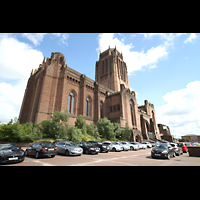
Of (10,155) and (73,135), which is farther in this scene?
(73,135)

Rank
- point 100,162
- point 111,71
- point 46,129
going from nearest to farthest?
point 100,162
point 46,129
point 111,71

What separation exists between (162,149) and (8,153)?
1198 centimetres

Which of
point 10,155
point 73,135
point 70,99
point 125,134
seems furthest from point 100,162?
point 125,134

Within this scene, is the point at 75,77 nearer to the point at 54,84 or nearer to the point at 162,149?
the point at 54,84

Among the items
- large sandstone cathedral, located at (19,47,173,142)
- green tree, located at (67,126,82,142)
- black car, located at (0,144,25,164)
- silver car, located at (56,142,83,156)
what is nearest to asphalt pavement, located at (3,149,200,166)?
black car, located at (0,144,25,164)

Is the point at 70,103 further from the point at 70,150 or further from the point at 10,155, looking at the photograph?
the point at 10,155

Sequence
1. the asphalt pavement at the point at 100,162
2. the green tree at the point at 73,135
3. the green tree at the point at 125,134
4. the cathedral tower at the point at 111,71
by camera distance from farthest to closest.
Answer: the cathedral tower at the point at 111,71 < the green tree at the point at 125,134 < the green tree at the point at 73,135 < the asphalt pavement at the point at 100,162

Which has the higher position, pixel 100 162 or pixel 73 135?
pixel 73 135

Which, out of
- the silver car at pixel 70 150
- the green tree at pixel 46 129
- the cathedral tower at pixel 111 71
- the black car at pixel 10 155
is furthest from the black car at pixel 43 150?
the cathedral tower at pixel 111 71

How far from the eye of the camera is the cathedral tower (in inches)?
2267

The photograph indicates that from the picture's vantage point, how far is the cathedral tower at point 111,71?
57594 mm

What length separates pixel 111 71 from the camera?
59.5 meters

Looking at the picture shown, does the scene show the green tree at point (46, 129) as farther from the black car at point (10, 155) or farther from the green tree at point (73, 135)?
the black car at point (10, 155)
